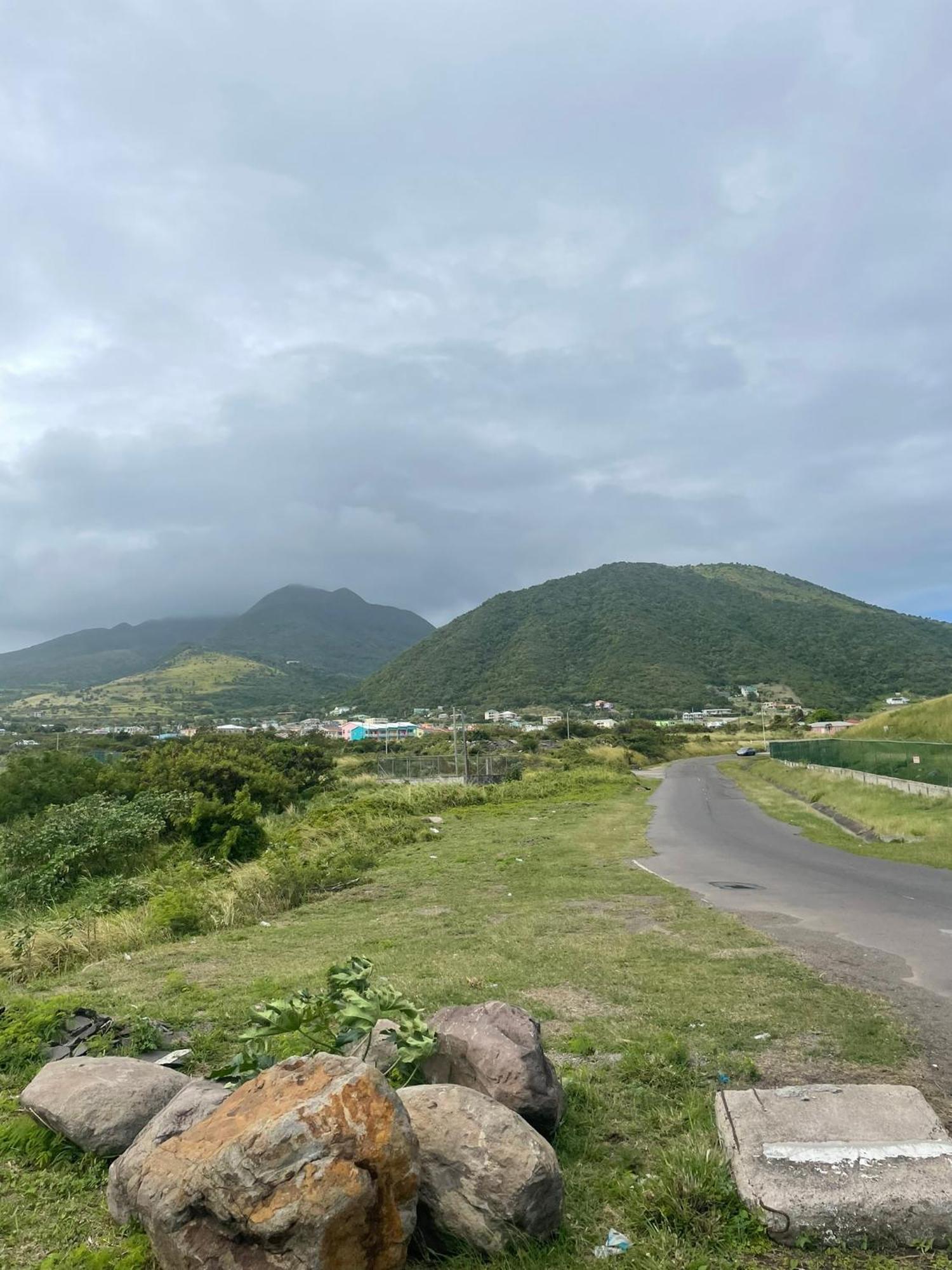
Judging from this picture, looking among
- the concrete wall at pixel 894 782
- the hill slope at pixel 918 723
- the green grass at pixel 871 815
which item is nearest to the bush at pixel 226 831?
the green grass at pixel 871 815

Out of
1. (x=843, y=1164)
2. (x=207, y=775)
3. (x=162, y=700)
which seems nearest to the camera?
(x=843, y=1164)

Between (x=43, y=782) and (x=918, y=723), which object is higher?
(x=918, y=723)

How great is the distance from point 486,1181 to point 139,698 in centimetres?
17962

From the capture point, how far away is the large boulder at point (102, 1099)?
4.58 metres

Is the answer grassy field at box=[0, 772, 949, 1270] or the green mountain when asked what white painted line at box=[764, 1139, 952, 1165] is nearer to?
grassy field at box=[0, 772, 949, 1270]

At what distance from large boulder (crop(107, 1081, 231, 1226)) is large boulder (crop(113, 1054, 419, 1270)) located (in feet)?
0.88

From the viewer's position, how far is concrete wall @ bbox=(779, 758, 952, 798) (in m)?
24.6

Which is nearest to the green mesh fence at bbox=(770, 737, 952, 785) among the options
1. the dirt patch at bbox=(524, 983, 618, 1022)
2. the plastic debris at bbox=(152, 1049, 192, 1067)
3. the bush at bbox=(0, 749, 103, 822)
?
the dirt patch at bbox=(524, 983, 618, 1022)

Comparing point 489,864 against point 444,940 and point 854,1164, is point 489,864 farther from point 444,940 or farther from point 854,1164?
point 854,1164

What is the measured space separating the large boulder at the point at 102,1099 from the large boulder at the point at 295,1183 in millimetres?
1097

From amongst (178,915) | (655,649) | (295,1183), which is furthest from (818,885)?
(655,649)

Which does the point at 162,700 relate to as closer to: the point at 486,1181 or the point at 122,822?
the point at 122,822

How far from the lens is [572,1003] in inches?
293

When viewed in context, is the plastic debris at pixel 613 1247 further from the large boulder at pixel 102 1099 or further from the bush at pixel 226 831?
the bush at pixel 226 831
